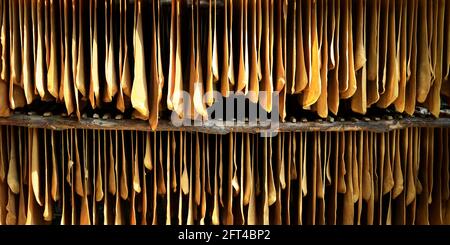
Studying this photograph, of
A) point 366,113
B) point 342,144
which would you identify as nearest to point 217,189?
point 342,144

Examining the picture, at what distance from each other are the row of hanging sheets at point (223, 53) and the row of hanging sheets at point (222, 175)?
0.38 feet

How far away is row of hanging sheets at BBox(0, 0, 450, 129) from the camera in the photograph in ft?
4.68

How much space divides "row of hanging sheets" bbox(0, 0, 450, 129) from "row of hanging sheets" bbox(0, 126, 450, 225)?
116mm

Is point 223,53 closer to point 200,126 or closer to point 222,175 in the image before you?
point 200,126

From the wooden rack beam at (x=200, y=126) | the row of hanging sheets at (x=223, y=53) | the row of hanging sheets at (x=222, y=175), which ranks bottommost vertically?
the row of hanging sheets at (x=222, y=175)

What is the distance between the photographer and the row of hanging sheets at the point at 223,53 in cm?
143

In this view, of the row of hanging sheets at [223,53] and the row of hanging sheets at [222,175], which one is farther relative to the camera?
the row of hanging sheets at [222,175]

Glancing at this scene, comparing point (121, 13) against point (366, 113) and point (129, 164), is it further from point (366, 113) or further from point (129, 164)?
point (366, 113)

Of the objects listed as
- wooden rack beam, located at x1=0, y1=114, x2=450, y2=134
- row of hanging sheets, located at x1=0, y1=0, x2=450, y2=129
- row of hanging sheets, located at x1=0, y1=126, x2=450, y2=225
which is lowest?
row of hanging sheets, located at x1=0, y1=126, x2=450, y2=225

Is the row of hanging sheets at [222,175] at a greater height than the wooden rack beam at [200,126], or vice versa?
the wooden rack beam at [200,126]

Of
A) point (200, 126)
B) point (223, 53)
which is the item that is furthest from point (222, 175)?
point (223, 53)

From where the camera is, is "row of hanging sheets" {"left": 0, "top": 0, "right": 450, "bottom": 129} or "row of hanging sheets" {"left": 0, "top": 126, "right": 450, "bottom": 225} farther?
"row of hanging sheets" {"left": 0, "top": 126, "right": 450, "bottom": 225}

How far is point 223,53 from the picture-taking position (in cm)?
145

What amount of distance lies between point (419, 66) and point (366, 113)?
0.68 feet
